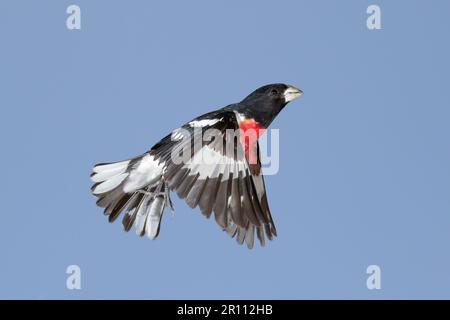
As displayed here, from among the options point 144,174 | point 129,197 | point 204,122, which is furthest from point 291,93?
point 129,197

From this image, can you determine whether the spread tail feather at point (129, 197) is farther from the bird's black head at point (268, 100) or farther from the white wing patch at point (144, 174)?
the bird's black head at point (268, 100)

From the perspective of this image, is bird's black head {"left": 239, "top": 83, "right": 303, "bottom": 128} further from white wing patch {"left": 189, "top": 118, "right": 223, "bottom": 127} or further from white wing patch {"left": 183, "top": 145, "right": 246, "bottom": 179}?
white wing patch {"left": 183, "top": 145, "right": 246, "bottom": 179}

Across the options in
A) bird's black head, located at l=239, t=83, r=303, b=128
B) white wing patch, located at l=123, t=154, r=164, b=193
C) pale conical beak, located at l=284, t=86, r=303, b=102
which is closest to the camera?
white wing patch, located at l=123, t=154, r=164, b=193

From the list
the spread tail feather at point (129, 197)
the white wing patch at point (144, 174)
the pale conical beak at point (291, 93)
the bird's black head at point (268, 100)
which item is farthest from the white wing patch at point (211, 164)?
the pale conical beak at point (291, 93)

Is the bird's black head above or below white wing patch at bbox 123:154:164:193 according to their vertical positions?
above

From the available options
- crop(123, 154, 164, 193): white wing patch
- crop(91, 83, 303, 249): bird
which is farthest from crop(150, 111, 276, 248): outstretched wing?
crop(123, 154, 164, 193): white wing patch

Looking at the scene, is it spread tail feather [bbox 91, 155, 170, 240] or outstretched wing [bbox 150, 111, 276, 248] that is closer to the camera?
outstretched wing [bbox 150, 111, 276, 248]
